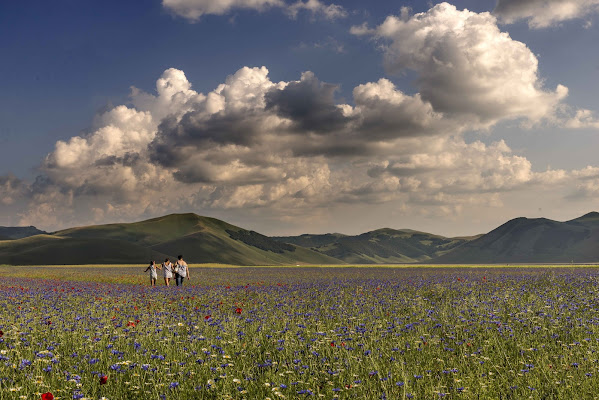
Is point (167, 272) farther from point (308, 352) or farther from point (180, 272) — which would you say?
point (308, 352)

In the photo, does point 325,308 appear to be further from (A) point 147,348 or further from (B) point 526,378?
(B) point 526,378

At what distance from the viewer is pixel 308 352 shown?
8.99 meters

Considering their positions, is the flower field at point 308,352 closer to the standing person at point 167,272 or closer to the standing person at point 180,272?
the standing person at point 180,272

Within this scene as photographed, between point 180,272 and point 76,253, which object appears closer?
point 180,272

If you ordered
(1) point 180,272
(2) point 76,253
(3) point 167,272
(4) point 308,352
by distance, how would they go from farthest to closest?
(2) point 76,253
(3) point 167,272
(1) point 180,272
(4) point 308,352

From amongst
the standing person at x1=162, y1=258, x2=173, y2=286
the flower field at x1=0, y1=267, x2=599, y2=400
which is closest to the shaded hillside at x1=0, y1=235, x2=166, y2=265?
the standing person at x1=162, y1=258, x2=173, y2=286

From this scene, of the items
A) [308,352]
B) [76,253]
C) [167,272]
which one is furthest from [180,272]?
[76,253]

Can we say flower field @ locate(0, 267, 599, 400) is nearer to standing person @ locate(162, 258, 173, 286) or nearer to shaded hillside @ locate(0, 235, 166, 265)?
A: standing person @ locate(162, 258, 173, 286)

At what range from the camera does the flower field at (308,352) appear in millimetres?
6930

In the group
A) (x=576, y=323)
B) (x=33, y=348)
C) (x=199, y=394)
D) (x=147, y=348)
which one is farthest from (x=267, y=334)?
(x=576, y=323)

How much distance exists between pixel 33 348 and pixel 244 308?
759 cm

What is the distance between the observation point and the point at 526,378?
7480 millimetres

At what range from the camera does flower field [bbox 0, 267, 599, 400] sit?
6930 millimetres

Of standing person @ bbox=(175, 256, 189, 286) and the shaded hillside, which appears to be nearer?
standing person @ bbox=(175, 256, 189, 286)
